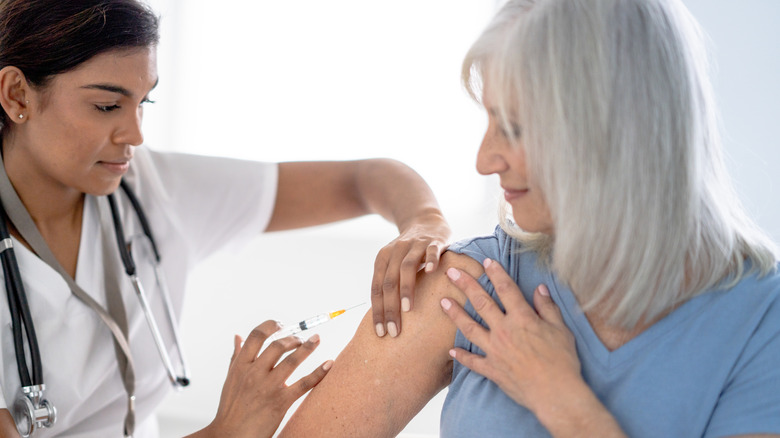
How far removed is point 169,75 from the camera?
136 inches

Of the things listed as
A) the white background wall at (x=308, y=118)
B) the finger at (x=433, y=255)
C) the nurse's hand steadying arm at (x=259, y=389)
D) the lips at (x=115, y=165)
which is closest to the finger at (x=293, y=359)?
the nurse's hand steadying arm at (x=259, y=389)

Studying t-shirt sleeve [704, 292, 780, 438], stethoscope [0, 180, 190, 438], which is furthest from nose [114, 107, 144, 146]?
t-shirt sleeve [704, 292, 780, 438]

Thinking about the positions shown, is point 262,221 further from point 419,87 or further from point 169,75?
point 169,75

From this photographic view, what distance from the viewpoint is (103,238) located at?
1674 millimetres

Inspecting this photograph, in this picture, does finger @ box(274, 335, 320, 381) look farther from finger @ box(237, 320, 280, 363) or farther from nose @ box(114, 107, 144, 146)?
nose @ box(114, 107, 144, 146)

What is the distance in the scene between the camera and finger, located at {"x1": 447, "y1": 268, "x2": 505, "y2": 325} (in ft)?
3.59

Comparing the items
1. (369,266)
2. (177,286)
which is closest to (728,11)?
(369,266)

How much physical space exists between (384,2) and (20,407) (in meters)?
2.46

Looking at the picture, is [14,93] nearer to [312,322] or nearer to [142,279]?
[142,279]

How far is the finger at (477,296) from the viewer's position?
1.09m

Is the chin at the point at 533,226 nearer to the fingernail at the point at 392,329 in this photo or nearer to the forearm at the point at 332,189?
the fingernail at the point at 392,329

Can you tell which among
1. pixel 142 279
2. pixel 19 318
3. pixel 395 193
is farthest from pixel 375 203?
pixel 19 318

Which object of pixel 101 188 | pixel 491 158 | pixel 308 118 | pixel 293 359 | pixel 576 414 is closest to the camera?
pixel 576 414

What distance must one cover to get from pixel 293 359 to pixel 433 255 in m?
0.32
